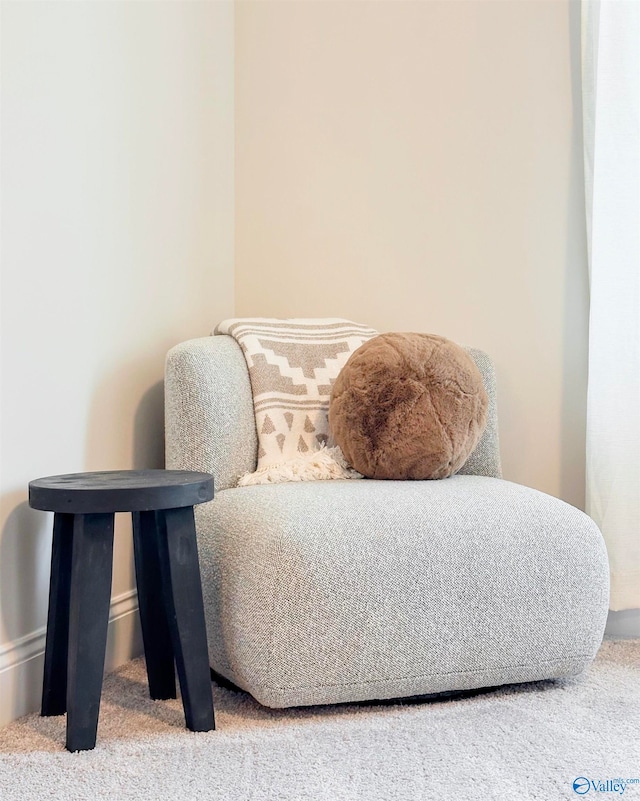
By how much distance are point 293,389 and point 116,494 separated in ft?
2.39

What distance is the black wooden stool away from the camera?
1308mm

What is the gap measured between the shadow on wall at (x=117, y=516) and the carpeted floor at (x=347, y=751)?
204 millimetres

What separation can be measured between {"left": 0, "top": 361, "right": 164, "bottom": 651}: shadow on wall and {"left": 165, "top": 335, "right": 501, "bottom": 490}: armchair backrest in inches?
5.5

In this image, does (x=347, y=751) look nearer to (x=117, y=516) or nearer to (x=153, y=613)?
(x=153, y=613)

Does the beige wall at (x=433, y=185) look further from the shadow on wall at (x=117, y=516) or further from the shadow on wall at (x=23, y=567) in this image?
the shadow on wall at (x=23, y=567)

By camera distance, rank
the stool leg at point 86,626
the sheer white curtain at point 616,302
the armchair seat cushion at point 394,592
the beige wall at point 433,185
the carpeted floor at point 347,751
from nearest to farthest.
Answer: the carpeted floor at point 347,751 → the stool leg at point 86,626 → the armchair seat cushion at point 394,592 → the sheer white curtain at point 616,302 → the beige wall at point 433,185

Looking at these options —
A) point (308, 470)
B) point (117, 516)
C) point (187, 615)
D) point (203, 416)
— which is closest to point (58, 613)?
point (187, 615)

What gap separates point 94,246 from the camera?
1750 millimetres

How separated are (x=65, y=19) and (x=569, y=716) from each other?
162cm

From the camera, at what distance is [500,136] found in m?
2.22

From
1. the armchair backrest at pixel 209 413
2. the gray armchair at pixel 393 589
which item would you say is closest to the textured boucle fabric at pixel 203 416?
the armchair backrest at pixel 209 413

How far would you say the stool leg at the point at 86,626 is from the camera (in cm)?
130

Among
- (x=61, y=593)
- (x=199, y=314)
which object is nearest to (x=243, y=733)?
(x=61, y=593)

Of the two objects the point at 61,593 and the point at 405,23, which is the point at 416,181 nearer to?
the point at 405,23
